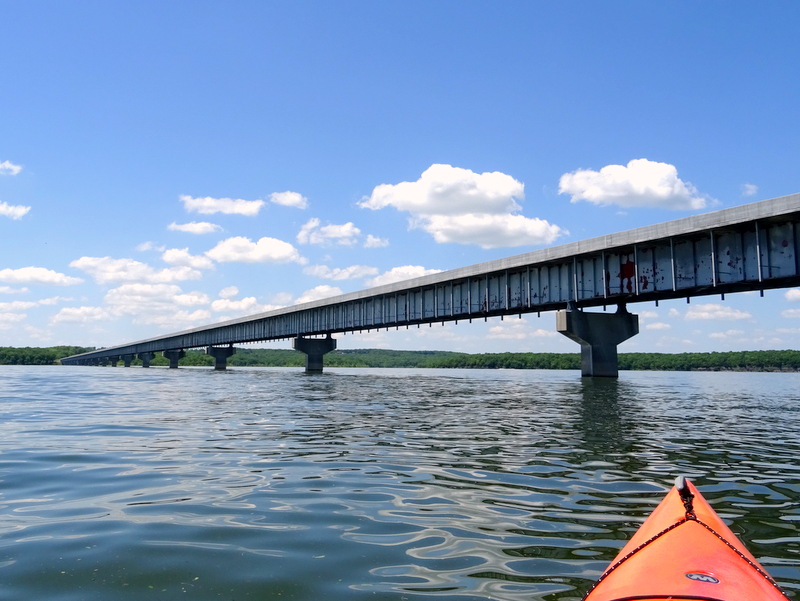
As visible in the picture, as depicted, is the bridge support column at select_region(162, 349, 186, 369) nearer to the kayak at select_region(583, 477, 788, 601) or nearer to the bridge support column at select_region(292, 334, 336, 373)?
the bridge support column at select_region(292, 334, 336, 373)

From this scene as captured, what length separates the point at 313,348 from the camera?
8606cm

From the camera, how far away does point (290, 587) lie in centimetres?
480

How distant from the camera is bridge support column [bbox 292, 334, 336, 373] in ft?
280

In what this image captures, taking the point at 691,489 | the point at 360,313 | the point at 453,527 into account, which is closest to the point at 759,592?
the point at 691,489

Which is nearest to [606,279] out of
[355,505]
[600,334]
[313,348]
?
[600,334]

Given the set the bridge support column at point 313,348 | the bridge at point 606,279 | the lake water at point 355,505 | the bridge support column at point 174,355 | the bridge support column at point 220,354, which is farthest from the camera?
the bridge support column at point 174,355

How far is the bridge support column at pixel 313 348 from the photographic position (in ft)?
280

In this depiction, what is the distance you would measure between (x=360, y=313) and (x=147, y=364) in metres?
109

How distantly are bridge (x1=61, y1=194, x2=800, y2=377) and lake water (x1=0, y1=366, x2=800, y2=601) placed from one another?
1937 cm

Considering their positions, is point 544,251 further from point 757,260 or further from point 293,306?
point 293,306

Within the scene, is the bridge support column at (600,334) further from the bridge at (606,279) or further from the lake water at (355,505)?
the lake water at (355,505)

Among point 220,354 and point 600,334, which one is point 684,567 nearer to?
point 600,334

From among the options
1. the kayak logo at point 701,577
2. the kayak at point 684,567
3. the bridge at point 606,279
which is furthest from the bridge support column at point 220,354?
the kayak logo at point 701,577

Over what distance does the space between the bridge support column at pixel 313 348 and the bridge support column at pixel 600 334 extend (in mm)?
47099
